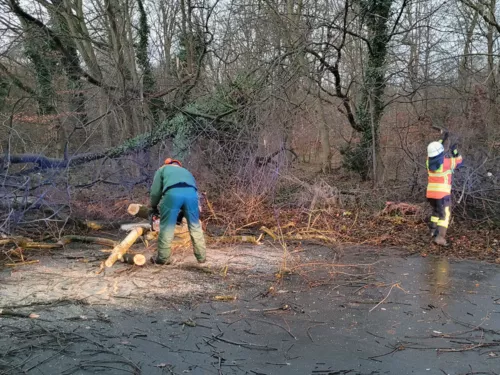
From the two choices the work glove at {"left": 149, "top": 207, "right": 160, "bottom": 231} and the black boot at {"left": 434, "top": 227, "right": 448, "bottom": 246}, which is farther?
the black boot at {"left": 434, "top": 227, "right": 448, "bottom": 246}

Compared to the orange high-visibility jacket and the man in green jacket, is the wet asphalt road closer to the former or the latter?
the man in green jacket

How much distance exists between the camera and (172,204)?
6273mm

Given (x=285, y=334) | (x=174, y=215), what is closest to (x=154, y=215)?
(x=174, y=215)

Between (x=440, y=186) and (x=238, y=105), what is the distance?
5.29 meters

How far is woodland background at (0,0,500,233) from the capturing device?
974 cm

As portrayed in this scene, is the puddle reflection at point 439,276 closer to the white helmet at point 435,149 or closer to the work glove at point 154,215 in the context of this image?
the white helmet at point 435,149

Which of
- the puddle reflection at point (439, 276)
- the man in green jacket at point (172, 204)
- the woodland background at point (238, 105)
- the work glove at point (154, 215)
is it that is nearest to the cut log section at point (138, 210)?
the work glove at point (154, 215)

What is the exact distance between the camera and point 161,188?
6461 mm

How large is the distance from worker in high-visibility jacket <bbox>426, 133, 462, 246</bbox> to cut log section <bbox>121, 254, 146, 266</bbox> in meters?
4.88

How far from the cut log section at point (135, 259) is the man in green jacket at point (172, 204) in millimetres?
248

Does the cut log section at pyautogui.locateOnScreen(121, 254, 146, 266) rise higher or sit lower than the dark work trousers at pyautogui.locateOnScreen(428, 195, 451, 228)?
lower

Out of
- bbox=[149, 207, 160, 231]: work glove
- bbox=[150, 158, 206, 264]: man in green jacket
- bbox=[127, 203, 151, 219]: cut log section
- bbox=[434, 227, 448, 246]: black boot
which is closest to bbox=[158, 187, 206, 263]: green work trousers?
bbox=[150, 158, 206, 264]: man in green jacket

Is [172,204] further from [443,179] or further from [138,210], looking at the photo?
[443,179]

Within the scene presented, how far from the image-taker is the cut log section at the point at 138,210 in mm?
6996
